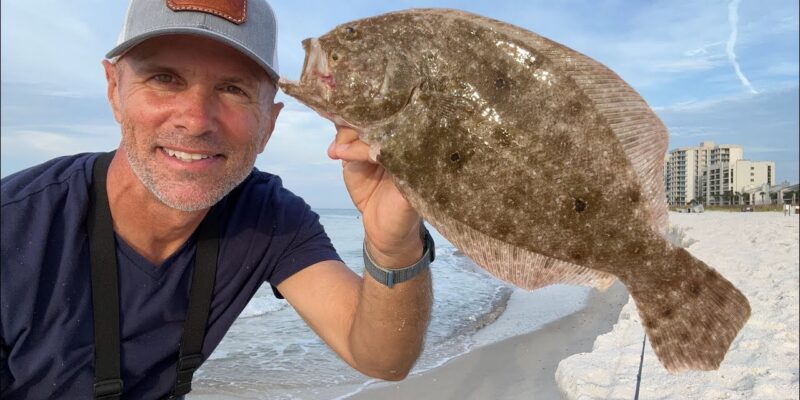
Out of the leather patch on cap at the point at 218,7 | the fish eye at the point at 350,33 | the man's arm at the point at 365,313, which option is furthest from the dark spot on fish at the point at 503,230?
the leather patch on cap at the point at 218,7

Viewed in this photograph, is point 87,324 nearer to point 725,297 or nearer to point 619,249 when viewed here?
point 619,249

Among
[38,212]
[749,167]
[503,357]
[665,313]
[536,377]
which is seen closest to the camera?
[665,313]

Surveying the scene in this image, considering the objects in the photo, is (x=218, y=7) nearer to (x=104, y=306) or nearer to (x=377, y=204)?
(x=377, y=204)

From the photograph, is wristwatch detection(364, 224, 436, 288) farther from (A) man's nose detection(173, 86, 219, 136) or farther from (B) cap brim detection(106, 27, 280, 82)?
(B) cap brim detection(106, 27, 280, 82)

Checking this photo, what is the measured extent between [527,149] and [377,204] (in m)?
0.67

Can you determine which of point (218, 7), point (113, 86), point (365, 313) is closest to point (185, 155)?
point (113, 86)

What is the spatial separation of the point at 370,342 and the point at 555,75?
170cm

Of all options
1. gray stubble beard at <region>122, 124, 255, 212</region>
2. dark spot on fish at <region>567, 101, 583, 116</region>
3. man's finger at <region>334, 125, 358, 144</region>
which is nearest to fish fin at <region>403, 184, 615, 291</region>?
man's finger at <region>334, 125, 358, 144</region>

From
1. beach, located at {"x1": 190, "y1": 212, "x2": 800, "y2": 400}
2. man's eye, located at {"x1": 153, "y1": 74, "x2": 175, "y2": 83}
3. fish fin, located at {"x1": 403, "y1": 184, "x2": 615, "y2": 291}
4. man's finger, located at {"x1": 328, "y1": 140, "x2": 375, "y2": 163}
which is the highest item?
man's eye, located at {"x1": 153, "y1": 74, "x2": 175, "y2": 83}

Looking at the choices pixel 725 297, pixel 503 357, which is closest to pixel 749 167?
pixel 503 357

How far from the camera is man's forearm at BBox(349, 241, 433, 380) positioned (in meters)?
2.56

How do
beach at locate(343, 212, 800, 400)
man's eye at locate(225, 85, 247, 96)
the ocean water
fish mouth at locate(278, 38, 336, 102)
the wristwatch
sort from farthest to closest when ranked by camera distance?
the ocean water, beach at locate(343, 212, 800, 400), man's eye at locate(225, 85, 247, 96), the wristwatch, fish mouth at locate(278, 38, 336, 102)

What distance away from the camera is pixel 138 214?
2852mm

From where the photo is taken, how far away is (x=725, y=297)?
2072 mm
